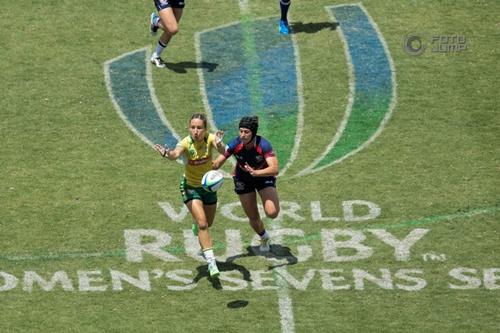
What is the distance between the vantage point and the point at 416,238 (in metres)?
21.1

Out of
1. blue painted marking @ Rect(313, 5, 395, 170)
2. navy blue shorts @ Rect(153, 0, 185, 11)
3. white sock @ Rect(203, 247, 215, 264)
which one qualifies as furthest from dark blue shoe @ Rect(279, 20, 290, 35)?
white sock @ Rect(203, 247, 215, 264)

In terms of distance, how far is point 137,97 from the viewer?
25.5m

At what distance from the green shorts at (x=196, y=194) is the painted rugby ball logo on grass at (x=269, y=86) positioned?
359 centimetres

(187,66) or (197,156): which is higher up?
(187,66)

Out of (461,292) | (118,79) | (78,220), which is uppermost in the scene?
(118,79)

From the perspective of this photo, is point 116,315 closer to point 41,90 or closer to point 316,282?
point 316,282

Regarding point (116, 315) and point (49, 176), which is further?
point (49, 176)

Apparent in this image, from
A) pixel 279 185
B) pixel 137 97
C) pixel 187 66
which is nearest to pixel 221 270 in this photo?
pixel 279 185

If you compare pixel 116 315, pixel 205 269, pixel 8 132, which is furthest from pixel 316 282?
pixel 8 132

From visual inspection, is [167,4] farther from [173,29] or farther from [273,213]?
[273,213]

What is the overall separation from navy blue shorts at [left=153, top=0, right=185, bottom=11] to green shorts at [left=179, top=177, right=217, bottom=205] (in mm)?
6955

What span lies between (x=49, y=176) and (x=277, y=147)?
14.5ft

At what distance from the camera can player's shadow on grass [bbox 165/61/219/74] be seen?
26.5 m

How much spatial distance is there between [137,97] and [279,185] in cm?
431
